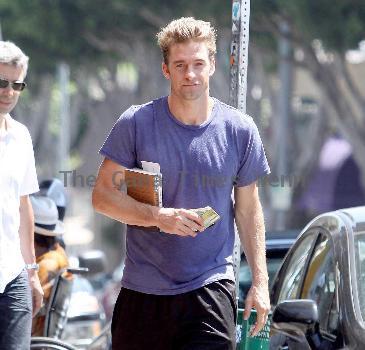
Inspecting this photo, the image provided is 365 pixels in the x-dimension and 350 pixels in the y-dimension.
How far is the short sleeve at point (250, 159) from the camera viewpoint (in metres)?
4.93

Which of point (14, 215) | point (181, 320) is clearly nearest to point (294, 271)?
point (181, 320)

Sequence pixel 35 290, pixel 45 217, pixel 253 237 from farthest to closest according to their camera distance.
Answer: pixel 45 217, pixel 35 290, pixel 253 237

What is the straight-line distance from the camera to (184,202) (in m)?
4.79

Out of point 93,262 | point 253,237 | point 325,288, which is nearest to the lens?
point 253,237

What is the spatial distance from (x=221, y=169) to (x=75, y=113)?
106ft

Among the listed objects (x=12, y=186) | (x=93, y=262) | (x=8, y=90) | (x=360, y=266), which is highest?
(x=8, y=90)

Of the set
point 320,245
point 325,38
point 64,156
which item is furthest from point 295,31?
point 320,245

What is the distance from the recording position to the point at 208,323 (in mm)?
4770

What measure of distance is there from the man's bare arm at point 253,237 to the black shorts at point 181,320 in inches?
4.3

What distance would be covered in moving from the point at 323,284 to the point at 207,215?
110 cm

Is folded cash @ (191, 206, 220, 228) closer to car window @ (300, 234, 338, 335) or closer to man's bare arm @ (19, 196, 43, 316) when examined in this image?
car window @ (300, 234, 338, 335)

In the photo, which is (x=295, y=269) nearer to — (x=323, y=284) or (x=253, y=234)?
(x=323, y=284)

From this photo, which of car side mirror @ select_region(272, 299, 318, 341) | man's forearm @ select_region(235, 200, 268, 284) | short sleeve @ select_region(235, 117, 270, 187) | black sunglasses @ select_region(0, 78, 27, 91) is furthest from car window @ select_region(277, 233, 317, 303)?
black sunglasses @ select_region(0, 78, 27, 91)

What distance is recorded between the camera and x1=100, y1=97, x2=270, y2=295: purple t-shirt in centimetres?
479
